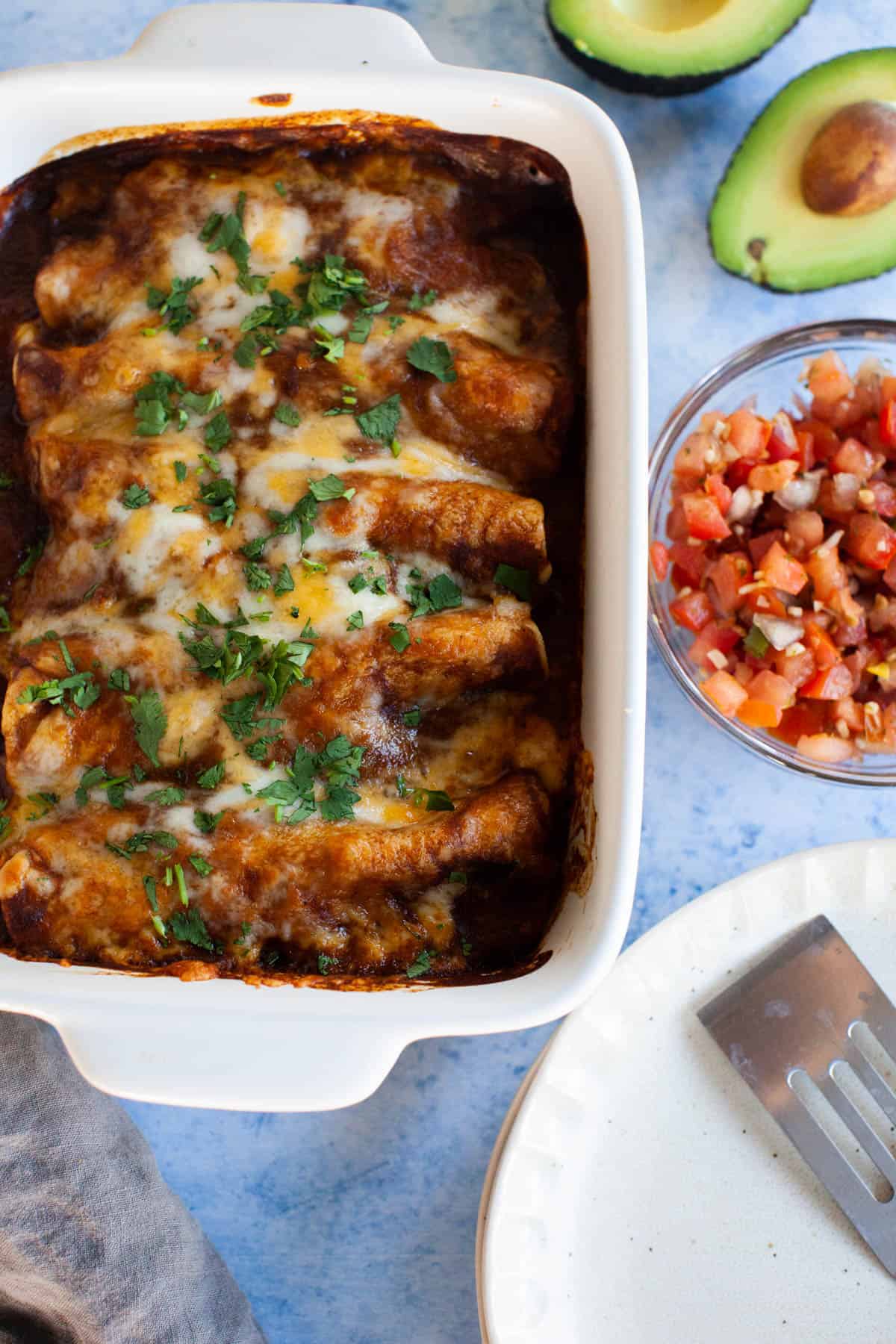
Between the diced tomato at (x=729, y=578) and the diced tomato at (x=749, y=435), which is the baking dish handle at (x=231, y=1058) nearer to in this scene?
the diced tomato at (x=729, y=578)

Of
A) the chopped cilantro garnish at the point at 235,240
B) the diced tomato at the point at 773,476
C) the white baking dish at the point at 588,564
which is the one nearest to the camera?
the white baking dish at the point at 588,564

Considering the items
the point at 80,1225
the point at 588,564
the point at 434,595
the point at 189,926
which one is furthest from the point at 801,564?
the point at 80,1225

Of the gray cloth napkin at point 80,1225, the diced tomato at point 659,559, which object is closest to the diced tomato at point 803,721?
the diced tomato at point 659,559

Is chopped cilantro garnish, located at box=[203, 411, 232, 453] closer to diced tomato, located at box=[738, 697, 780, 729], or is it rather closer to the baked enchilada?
the baked enchilada

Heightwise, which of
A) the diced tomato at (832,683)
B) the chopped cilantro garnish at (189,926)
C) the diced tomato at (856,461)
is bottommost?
the chopped cilantro garnish at (189,926)

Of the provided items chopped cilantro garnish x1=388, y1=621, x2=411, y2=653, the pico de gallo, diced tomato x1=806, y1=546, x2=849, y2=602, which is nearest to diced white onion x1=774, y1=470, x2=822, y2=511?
the pico de gallo
